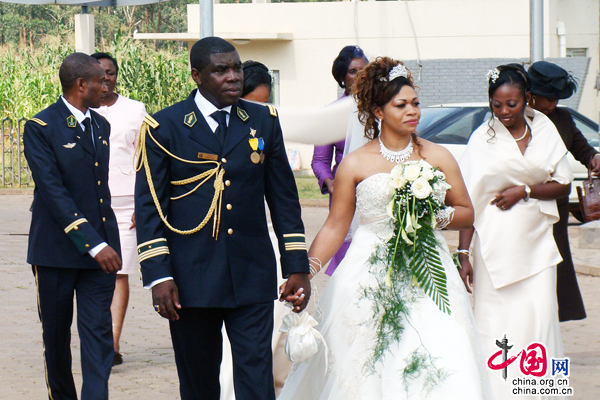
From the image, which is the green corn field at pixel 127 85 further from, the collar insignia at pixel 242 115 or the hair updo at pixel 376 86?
the collar insignia at pixel 242 115

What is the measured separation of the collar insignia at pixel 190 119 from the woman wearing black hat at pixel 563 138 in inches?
102

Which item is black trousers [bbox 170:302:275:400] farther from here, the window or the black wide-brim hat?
the window

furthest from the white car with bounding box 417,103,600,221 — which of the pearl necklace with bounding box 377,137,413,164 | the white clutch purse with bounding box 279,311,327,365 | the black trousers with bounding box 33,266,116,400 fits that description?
the white clutch purse with bounding box 279,311,327,365

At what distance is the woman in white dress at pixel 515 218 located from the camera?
5.52 meters

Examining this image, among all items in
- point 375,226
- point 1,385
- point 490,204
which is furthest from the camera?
point 1,385

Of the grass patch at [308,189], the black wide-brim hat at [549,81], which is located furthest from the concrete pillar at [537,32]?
the black wide-brim hat at [549,81]

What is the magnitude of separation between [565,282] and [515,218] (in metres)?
0.69

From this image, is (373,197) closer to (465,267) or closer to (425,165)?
(425,165)

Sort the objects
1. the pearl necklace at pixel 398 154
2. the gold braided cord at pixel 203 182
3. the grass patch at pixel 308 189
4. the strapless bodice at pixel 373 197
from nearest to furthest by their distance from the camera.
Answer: the gold braided cord at pixel 203 182 → the strapless bodice at pixel 373 197 → the pearl necklace at pixel 398 154 → the grass patch at pixel 308 189

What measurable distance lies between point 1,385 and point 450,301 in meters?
3.34

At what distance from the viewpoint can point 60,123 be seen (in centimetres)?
525

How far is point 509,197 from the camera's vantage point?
5.53 metres

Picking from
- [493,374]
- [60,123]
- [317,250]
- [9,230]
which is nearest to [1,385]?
[60,123]

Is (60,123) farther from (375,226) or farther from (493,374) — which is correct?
(493,374)
